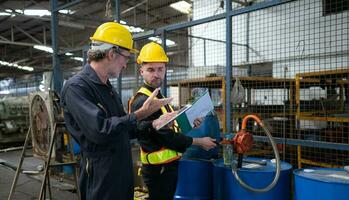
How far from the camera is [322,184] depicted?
190cm

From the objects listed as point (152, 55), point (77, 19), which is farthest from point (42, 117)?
point (77, 19)

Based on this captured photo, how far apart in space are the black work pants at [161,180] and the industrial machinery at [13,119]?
827 cm

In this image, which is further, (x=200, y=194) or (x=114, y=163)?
(x=200, y=194)

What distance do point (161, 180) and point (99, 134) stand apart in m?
0.83

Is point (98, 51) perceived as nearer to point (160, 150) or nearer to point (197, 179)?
point (160, 150)

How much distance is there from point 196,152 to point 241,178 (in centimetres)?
57

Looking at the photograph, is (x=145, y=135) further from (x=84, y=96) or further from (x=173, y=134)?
(x=84, y=96)

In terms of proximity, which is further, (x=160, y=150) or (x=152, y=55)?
(x=152, y=55)

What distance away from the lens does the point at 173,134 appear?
2264 mm

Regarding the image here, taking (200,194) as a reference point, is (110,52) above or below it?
above

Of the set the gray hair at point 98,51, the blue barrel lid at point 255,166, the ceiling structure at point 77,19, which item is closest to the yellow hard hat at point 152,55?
the gray hair at point 98,51

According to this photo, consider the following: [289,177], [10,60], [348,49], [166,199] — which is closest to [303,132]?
[348,49]

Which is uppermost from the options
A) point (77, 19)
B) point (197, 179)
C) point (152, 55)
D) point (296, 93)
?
point (77, 19)

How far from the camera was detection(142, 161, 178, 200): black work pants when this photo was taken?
235cm
